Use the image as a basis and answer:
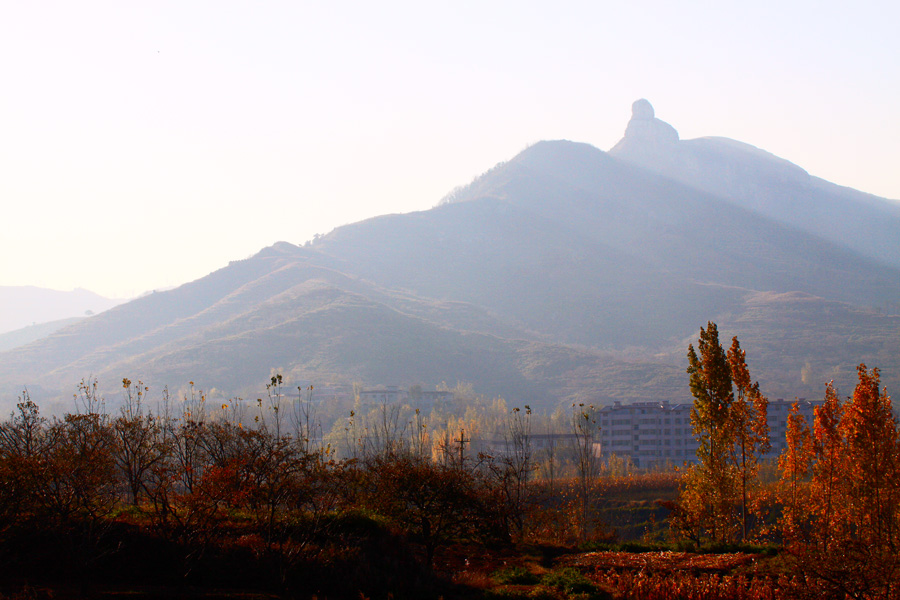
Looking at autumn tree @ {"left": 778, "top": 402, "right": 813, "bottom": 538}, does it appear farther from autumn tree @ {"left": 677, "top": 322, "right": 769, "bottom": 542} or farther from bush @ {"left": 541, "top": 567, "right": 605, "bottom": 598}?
bush @ {"left": 541, "top": 567, "right": 605, "bottom": 598}

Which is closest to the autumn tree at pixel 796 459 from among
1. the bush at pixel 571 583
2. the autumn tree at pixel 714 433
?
the autumn tree at pixel 714 433

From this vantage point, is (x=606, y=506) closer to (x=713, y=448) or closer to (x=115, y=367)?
(x=713, y=448)

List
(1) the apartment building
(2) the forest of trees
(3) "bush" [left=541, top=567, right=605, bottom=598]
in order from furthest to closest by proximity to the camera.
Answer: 1. (1) the apartment building
2. (3) "bush" [left=541, top=567, right=605, bottom=598]
3. (2) the forest of trees

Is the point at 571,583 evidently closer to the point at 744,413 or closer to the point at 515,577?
the point at 515,577

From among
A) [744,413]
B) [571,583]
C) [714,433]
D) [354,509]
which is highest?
[744,413]

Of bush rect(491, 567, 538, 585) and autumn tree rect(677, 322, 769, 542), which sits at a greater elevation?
autumn tree rect(677, 322, 769, 542)

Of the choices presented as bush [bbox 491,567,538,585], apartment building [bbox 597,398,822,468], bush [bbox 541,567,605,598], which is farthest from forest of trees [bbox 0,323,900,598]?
apartment building [bbox 597,398,822,468]

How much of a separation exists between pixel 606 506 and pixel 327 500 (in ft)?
103

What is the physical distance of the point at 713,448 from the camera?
73.2 feet

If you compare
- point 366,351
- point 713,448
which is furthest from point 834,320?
point 713,448

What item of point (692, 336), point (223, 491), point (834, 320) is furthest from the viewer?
point (692, 336)

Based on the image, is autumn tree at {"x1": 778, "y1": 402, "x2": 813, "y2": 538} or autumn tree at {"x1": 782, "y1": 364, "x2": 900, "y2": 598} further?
autumn tree at {"x1": 778, "y1": 402, "x2": 813, "y2": 538}

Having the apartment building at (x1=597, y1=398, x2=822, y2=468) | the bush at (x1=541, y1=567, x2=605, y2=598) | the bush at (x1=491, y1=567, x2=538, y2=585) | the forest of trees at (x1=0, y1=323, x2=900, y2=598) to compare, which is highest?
the forest of trees at (x1=0, y1=323, x2=900, y2=598)

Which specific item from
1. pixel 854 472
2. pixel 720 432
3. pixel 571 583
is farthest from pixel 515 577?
pixel 854 472
